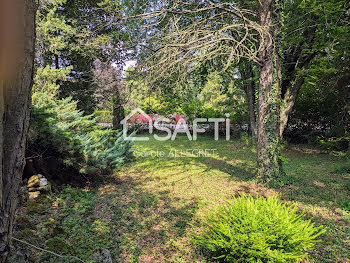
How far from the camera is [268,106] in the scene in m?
4.97

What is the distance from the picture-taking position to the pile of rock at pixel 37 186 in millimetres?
3748

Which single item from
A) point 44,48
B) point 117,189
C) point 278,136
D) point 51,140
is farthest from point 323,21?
point 44,48

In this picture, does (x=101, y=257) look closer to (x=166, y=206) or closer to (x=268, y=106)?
(x=166, y=206)

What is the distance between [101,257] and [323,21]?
21.9ft

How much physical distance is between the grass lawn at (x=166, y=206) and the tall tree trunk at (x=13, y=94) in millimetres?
1372

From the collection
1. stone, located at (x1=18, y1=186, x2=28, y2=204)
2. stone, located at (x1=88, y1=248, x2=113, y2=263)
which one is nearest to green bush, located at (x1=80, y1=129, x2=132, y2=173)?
stone, located at (x1=18, y1=186, x2=28, y2=204)

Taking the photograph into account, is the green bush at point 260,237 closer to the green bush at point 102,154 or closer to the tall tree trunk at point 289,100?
the green bush at point 102,154

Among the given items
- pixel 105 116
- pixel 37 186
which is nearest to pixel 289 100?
pixel 37 186

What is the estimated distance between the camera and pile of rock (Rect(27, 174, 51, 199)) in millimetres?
3748

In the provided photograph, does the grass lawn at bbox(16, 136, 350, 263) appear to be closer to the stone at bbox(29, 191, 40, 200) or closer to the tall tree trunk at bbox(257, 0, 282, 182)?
the stone at bbox(29, 191, 40, 200)

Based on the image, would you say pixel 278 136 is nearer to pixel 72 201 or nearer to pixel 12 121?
pixel 72 201

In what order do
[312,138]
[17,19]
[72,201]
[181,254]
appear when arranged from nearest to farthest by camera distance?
[17,19] < [181,254] < [72,201] < [312,138]

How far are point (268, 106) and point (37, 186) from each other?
5.25 meters

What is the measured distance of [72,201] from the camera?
12.8ft
